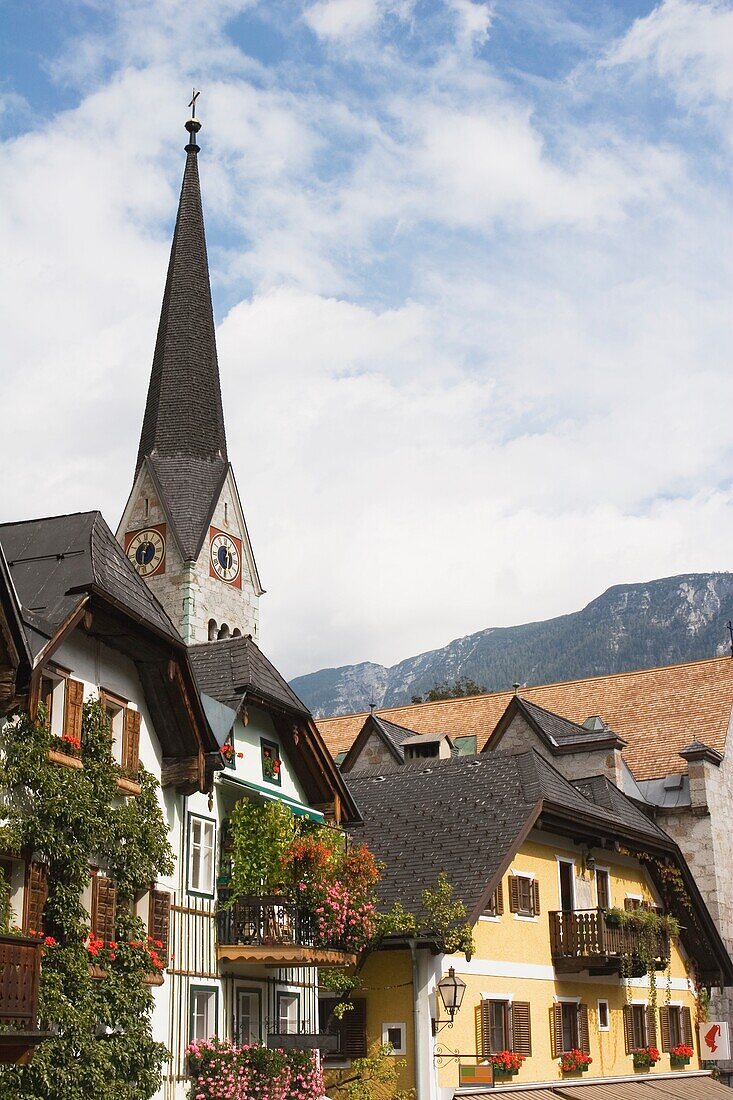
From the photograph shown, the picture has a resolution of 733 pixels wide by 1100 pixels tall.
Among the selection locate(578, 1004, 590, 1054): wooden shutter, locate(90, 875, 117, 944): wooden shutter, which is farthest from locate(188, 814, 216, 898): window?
locate(578, 1004, 590, 1054): wooden shutter

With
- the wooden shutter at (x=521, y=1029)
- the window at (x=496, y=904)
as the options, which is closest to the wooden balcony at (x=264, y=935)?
the window at (x=496, y=904)

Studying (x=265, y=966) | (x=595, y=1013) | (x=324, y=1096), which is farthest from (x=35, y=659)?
(x=595, y=1013)

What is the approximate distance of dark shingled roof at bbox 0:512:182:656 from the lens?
58.4ft

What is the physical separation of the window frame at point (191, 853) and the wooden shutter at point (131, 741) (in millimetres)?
1901

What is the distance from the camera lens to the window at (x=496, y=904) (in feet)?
83.6

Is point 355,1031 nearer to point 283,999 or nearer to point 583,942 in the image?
point 283,999

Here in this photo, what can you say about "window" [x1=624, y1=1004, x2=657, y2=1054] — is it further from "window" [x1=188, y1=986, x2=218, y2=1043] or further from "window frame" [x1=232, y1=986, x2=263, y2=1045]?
"window" [x1=188, y1=986, x2=218, y2=1043]

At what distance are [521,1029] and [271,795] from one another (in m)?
7.76

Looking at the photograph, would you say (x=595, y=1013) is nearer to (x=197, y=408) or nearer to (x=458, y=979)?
(x=458, y=979)

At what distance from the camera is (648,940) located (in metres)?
30.0

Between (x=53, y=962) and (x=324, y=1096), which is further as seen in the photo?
(x=324, y=1096)

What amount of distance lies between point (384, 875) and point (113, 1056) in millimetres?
9467

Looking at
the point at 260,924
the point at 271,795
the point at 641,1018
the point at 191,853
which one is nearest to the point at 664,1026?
the point at 641,1018

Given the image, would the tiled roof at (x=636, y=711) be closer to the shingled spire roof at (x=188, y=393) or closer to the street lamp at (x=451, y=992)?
the shingled spire roof at (x=188, y=393)
